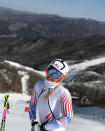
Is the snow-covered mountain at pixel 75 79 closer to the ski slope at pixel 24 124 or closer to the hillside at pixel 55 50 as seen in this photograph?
the hillside at pixel 55 50

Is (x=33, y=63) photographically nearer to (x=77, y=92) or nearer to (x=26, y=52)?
(x=26, y=52)

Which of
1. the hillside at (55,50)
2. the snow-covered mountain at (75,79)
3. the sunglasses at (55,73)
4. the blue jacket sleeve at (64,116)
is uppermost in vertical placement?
the hillside at (55,50)

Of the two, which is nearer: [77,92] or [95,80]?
[77,92]

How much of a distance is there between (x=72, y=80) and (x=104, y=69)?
16.9 metres

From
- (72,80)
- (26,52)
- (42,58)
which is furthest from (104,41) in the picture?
(72,80)

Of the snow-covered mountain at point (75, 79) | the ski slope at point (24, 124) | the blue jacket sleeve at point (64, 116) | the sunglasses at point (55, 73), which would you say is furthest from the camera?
the snow-covered mountain at point (75, 79)

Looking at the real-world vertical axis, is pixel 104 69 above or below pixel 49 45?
below

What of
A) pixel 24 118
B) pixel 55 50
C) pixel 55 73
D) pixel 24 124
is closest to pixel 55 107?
pixel 55 73

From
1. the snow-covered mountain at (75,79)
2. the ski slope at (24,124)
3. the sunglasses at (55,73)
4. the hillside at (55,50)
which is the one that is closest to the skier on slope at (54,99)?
the sunglasses at (55,73)

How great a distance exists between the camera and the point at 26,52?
623 ft

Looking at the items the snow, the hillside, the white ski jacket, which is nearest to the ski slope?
the snow

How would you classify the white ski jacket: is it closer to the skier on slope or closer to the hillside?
the skier on slope

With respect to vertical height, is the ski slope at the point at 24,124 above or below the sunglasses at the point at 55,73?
below

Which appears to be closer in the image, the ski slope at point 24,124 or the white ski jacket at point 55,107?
the white ski jacket at point 55,107
